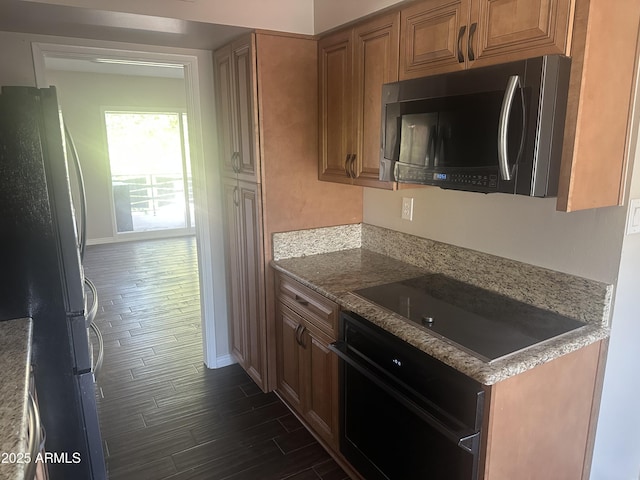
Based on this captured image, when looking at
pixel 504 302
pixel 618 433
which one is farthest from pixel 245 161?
pixel 618 433

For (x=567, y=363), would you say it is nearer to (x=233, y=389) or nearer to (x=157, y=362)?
(x=233, y=389)

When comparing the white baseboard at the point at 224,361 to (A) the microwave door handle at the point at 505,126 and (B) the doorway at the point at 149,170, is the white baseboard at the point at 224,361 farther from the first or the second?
(B) the doorway at the point at 149,170

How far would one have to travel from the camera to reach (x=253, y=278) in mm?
2680

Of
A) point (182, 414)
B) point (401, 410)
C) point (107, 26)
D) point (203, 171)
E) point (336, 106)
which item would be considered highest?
point (107, 26)

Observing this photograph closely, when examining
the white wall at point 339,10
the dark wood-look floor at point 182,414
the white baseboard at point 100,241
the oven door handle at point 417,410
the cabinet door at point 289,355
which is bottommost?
the dark wood-look floor at point 182,414

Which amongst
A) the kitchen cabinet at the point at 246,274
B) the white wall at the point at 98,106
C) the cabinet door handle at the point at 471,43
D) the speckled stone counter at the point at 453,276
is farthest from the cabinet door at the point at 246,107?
the white wall at the point at 98,106

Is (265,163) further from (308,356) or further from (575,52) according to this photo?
(575,52)

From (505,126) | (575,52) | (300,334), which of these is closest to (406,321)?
(505,126)

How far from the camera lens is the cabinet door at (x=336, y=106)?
222 centimetres

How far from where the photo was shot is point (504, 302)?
183 cm

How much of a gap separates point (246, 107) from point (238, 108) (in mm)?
110

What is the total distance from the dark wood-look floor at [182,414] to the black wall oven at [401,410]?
1.28ft

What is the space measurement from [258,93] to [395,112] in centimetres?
88

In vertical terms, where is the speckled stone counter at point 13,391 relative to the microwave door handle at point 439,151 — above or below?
below
